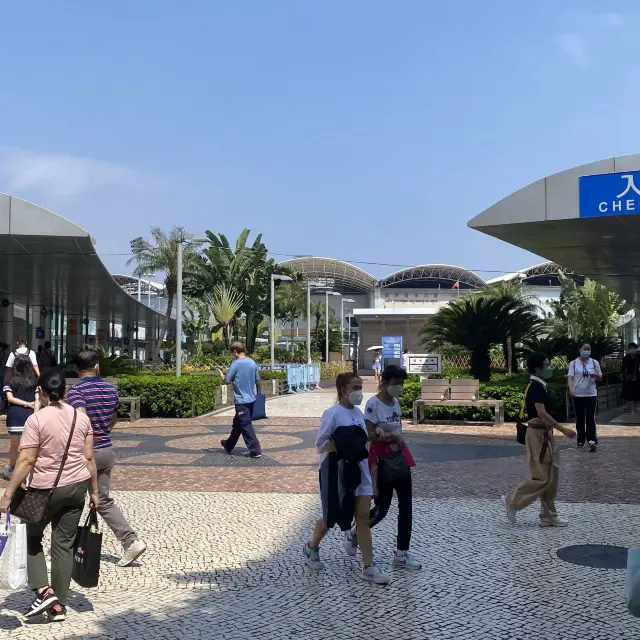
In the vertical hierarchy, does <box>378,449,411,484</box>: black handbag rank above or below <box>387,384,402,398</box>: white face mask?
below

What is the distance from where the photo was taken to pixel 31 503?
14.6 feet

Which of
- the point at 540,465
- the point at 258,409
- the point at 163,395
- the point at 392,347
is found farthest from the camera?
the point at 392,347

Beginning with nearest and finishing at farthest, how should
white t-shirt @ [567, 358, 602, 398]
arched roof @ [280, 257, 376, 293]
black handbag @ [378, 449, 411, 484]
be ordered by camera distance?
black handbag @ [378, 449, 411, 484], white t-shirt @ [567, 358, 602, 398], arched roof @ [280, 257, 376, 293]

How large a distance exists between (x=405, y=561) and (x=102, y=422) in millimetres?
2416

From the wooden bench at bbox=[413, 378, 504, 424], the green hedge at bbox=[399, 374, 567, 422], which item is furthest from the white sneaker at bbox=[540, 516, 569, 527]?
the green hedge at bbox=[399, 374, 567, 422]

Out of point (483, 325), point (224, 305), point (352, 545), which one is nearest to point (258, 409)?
point (352, 545)

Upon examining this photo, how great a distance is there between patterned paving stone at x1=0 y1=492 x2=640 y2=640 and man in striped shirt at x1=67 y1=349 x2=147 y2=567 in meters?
0.22

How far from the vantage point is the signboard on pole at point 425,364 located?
59.6 ft

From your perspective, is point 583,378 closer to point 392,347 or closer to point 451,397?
point 451,397

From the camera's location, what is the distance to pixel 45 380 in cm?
472

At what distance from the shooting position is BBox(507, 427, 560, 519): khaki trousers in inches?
270

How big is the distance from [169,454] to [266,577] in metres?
6.31

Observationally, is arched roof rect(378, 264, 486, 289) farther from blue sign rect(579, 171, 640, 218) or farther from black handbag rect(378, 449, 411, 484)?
black handbag rect(378, 449, 411, 484)

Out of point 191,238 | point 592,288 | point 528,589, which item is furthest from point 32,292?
point 592,288
